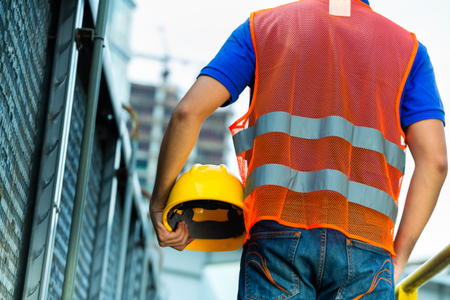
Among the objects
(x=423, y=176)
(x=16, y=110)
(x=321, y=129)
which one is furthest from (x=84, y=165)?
(x=423, y=176)

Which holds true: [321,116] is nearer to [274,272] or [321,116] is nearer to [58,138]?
[274,272]

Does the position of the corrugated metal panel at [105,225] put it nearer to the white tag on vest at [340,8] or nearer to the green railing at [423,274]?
the green railing at [423,274]

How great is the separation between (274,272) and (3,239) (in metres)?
1.03

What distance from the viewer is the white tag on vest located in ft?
6.09

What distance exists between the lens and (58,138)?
2.42 metres

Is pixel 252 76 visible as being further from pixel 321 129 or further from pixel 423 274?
pixel 423 274

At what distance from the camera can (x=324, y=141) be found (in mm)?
1716

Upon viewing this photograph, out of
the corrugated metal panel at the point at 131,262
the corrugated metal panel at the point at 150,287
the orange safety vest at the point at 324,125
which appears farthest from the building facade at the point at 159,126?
the orange safety vest at the point at 324,125

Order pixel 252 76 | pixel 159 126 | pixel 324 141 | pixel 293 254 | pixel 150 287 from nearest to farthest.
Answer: pixel 293 254 < pixel 324 141 < pixel 252 76 < pixel 150 287 < pixel 159 126

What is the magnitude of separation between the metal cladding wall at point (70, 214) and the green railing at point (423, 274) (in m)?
1.85

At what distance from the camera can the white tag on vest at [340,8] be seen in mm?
1857

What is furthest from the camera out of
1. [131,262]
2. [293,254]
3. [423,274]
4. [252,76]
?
[131,262]

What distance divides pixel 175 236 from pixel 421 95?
1087 millimetres

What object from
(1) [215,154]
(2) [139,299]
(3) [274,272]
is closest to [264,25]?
(3) [274,272]
